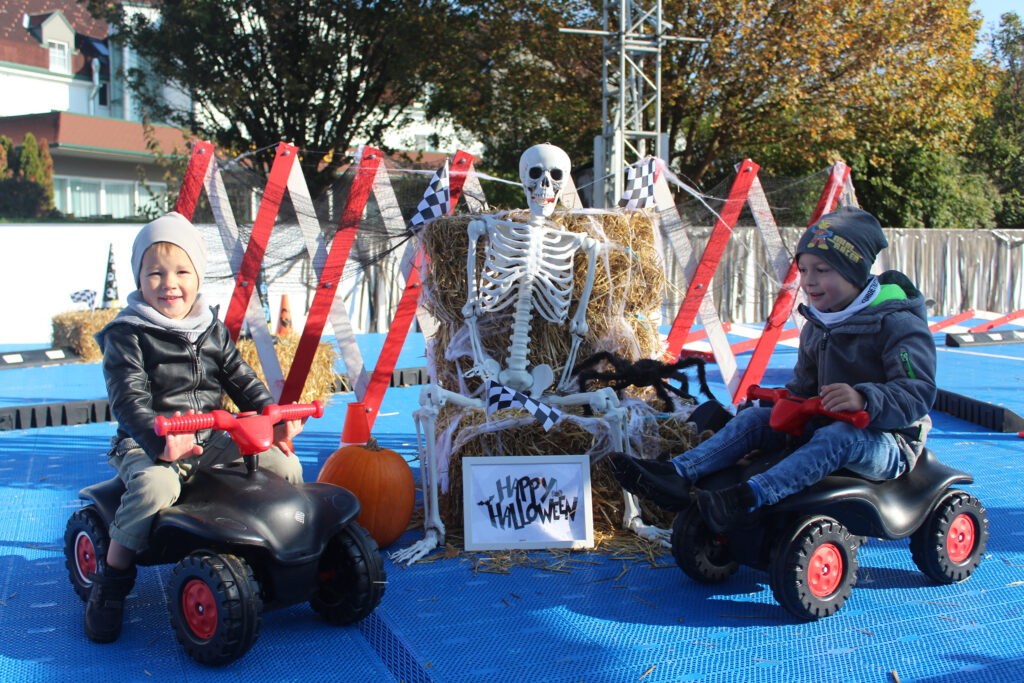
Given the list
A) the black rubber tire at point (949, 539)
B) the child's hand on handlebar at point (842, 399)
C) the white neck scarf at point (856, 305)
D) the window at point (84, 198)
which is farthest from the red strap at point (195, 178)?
the window at point (84, 198)

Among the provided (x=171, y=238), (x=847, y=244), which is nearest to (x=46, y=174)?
(x=171, y=238)

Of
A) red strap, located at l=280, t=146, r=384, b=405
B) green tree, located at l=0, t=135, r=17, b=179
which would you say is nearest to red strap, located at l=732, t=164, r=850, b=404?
red strap, located at l=280, t=146, r=384, b=405

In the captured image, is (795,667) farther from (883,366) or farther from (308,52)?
(308,52)

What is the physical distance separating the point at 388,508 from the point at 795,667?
184 centimetres

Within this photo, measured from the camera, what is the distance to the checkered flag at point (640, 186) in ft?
16.3

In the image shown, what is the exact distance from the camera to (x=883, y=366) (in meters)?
3.12

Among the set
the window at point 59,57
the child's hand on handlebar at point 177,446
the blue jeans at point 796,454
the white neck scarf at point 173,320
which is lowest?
the blue jeans at point 796,454

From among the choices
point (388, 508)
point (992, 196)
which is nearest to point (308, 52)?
point (388, 508)

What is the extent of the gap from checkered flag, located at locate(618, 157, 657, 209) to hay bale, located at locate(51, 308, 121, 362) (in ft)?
24.9

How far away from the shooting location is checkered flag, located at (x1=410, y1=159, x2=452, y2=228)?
4883mm

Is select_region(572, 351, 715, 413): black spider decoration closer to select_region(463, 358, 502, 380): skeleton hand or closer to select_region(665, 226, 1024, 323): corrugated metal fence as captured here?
select_region(463, 358, 502, 380): skeleton hand

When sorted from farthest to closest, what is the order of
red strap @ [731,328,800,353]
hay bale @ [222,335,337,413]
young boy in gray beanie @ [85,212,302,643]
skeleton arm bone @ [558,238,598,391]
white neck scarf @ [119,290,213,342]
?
hay bale @ [222,335,337,413] < red strap @ [731,328,800,353] < skeleton arm bone @ [558,238,598,391] < white neck scarf @ [119,290,213,342] < young boy in gray beanie @ [85,212,302,643]

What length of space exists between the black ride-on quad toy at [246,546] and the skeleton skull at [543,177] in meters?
1.86

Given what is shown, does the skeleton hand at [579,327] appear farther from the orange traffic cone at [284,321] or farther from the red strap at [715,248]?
the orange traffic cone at [284,321]
